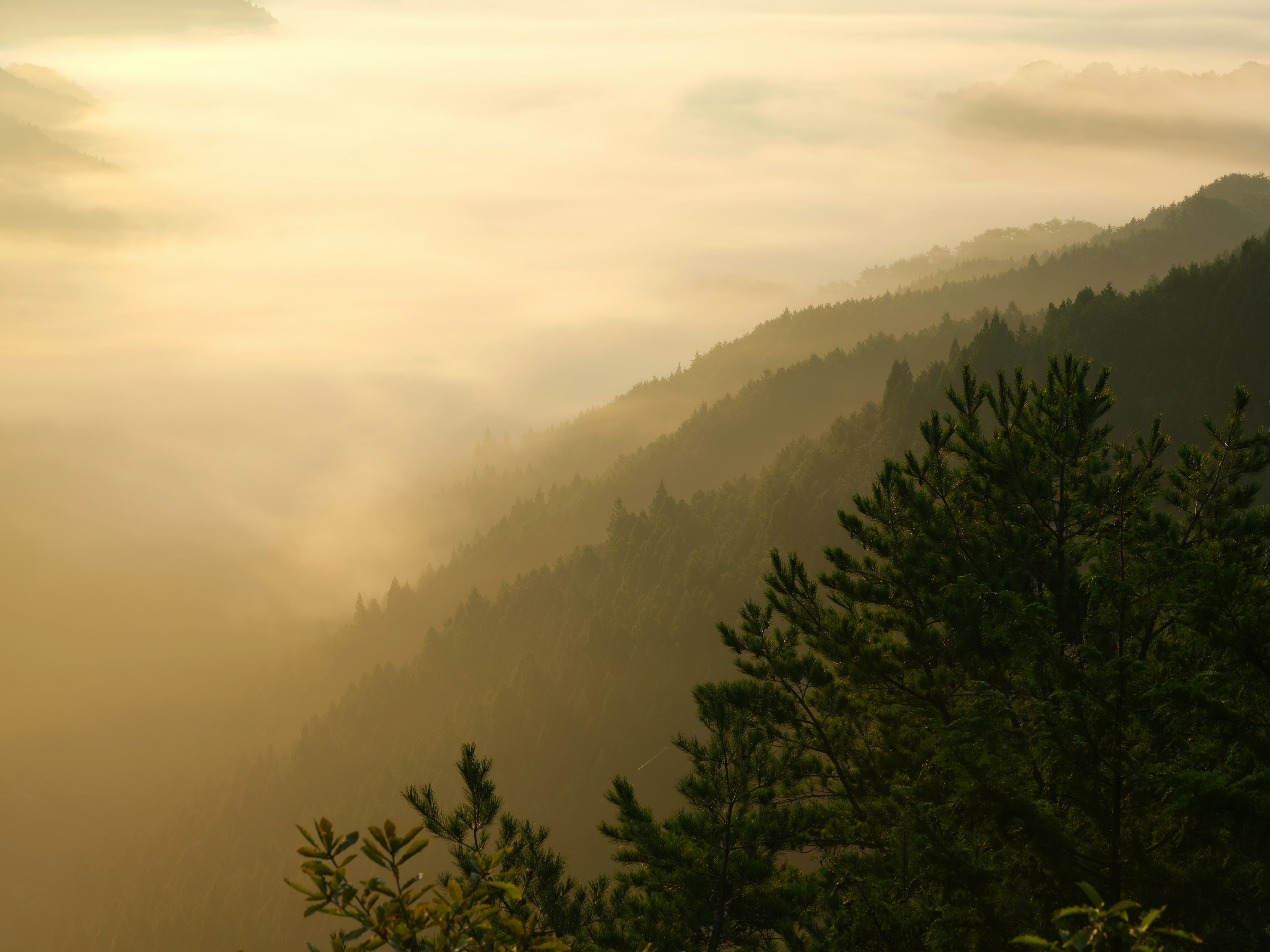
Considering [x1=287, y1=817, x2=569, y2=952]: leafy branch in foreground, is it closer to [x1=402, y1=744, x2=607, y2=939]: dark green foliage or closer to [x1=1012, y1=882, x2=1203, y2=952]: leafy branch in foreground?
[x1=1012, y1=882, x2=1203, y2=952]: leafy branch in foreground

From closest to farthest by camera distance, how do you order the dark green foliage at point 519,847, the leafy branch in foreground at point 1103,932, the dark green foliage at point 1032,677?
the leafy branch in foreground at point 1103,932, the dark green foliage at point 1032,677, the dark green foliage at point 519,847

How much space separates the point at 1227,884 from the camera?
11086 millimetres

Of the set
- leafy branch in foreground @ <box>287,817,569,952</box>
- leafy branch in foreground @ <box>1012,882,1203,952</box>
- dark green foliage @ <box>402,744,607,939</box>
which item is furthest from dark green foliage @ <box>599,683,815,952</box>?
leafy branch in foreground @ <box>1012,882,1203,952</box>

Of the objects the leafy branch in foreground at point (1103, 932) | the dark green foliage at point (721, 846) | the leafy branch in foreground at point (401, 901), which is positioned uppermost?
the leafy branch in foreground at point (401, 901)

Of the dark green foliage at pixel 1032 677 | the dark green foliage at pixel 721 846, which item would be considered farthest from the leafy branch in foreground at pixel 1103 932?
the dark green foliage at pixel 721 846

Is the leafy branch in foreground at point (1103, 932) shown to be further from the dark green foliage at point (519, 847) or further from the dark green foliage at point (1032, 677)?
the dark green foliage at point (519, 847)

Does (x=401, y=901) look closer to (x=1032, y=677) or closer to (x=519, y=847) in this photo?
(x=1032, y=677)

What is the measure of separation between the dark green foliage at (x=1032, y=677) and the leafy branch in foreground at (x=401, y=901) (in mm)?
6890

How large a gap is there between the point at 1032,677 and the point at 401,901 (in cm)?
1060

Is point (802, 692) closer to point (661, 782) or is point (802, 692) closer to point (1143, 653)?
point (1143, 653)

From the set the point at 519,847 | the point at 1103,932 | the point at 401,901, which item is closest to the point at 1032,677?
the point at 519,847

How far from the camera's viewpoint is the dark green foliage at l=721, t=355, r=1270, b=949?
11094 mm

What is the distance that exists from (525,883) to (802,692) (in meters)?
7.13

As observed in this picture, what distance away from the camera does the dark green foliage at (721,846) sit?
62.6ft
